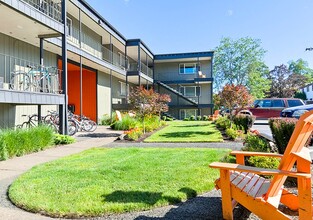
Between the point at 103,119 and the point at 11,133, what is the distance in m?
13.5

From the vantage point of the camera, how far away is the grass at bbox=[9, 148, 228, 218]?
3734mm

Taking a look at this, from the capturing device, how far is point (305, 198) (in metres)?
2.74

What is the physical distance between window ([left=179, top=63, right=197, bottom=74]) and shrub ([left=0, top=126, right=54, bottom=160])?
2540 centimetres

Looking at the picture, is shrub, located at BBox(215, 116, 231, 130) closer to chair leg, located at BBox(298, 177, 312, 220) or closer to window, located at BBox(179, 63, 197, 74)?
chair leg, located at BBox(298, 177, 312, 220)

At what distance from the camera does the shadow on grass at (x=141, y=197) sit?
390cm

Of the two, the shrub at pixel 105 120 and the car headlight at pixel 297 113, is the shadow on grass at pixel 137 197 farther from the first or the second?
the shrub at pixel 105 120

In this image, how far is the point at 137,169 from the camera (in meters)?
5.79

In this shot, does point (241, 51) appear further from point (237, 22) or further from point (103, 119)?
point (103, 119)

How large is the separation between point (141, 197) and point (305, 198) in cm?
225

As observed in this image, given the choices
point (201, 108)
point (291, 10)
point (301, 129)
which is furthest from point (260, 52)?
point (301, 129)

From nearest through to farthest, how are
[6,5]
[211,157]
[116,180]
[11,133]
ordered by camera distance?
[116,180] → [211,157] → [11,133] → [6,5]

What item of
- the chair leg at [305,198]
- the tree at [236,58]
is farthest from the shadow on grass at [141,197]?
the tree at [236,58]

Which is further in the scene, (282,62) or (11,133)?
(282,62)

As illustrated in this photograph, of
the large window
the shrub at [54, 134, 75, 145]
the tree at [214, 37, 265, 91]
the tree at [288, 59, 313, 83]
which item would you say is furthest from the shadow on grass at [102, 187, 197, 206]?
the tree at [288, 59, 313, 83]
